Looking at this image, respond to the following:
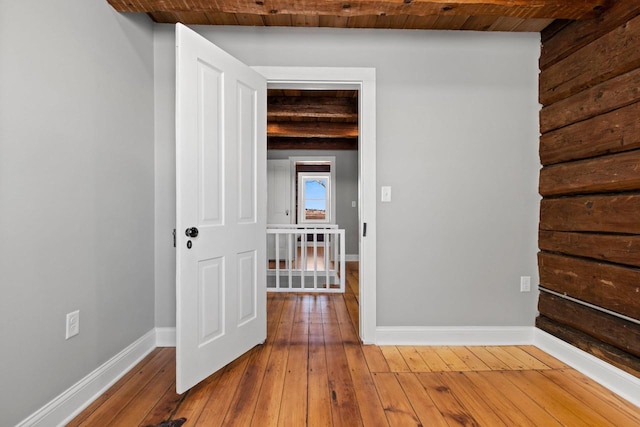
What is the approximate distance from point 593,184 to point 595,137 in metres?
0.29

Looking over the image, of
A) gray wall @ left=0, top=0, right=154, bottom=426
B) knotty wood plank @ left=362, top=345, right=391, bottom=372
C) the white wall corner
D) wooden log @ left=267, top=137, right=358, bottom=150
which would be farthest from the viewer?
wooden log @ left=267, top=137, right=358, bottom=150

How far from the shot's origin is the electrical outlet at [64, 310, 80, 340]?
1.57 metres

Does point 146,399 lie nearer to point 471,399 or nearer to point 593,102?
point 471,399

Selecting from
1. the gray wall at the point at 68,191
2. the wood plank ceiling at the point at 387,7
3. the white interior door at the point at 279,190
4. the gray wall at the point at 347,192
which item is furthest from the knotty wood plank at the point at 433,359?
the white interior door at the point at 279,190

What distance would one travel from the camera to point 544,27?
2.36m

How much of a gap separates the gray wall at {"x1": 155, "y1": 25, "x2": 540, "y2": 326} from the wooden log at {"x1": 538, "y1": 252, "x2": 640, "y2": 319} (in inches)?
6.1

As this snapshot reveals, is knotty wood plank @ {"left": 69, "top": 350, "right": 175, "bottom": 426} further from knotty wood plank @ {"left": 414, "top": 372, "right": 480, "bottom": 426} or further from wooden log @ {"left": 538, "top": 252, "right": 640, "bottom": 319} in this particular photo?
wooden log @ {"left": 538, "top": 252, "right": 640, "bottom": 319}

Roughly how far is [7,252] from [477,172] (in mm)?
2780

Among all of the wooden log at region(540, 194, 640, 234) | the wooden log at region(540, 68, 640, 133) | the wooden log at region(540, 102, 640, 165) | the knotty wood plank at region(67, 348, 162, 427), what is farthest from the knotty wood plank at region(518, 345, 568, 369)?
the knotty wood plank at region(67, 348, 162, 427)

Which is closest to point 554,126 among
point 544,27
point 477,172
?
point 477,172

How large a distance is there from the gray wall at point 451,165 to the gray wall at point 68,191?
42.9 inches

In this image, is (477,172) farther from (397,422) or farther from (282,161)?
(282,161)

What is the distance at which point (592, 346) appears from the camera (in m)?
1.96

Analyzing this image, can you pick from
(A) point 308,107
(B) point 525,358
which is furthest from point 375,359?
(A) point 308,107
